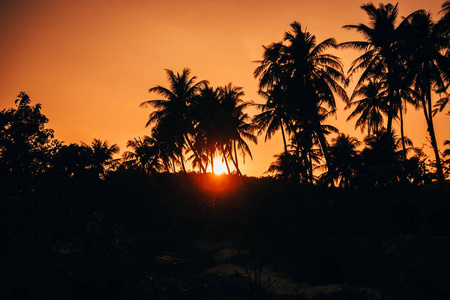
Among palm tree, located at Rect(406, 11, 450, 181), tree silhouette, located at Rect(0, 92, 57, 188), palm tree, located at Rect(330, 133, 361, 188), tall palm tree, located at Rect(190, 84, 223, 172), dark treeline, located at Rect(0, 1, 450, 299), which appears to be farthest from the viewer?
tall palm tree, located at Rect(190, 84, 223, 172)

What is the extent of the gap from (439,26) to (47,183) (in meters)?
23.7

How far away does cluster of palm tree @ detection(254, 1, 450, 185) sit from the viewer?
16.7 metres

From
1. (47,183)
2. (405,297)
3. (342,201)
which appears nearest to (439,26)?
(342,201)

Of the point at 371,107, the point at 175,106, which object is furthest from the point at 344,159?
the point at 175,106

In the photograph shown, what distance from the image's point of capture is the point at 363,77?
1728cm

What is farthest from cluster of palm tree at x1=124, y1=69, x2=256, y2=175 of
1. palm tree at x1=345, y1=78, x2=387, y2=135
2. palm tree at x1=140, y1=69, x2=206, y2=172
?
palm tree at x1=345, y1=78, x2=387, y2=135

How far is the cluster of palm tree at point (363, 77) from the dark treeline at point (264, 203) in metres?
0.10

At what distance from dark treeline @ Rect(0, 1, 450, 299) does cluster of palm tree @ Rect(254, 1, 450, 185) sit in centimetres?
10

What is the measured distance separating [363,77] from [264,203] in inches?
443

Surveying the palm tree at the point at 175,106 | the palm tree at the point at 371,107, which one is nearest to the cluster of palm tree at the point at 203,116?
the palm tree at the point at 175,106

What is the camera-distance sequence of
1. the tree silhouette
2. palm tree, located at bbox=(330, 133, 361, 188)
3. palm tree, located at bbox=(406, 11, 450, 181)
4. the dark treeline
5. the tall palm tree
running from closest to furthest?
the dark treeline, the tree silhouette, palm tree, located at bbox=(406, 11, 450, 181), palm tree, located at bbox=(330, 133, 361, 188), the tall palm tree

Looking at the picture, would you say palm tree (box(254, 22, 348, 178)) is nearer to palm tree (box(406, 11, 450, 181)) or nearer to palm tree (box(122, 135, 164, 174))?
palm tree (box(406, 11, 450, 181))

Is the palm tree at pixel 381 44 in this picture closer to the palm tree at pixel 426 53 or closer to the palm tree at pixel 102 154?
the palm tree at pixel 426 53

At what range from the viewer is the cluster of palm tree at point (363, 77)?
656 inches
